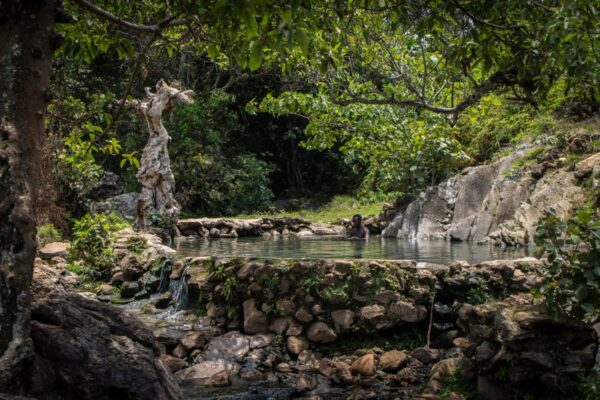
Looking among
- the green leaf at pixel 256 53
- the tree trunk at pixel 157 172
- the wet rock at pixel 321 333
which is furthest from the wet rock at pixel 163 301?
the green leaf at pixel 256 53

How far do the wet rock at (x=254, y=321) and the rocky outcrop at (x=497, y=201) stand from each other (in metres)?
4.72

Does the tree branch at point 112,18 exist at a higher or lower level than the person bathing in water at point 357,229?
higher

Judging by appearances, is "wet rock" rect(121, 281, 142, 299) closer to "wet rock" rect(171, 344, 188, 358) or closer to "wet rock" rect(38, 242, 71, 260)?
"wet rock" rect(38, 242, 71, 260)

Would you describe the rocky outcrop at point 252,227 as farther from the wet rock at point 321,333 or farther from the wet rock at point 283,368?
the wet rock at point 283,368

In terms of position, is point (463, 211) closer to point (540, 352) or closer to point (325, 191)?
point (540, 352)

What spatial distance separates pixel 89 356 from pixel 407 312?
425 centimetres

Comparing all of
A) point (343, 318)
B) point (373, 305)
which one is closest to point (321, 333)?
point (343, 318)

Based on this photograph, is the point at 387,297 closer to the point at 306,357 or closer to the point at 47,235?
the point at 306,357

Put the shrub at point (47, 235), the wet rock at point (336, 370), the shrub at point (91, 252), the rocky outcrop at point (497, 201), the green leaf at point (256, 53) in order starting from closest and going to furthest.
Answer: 1. the green leaf at point (256, 53)
2. the wet rock at point (336, 370)
3. the shrub at point (91, 252)
4. the rocky outcrop at point (497, 201)
5. the shrub at point (47, 235)

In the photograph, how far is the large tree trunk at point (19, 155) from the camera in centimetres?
307

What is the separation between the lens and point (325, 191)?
26.0 m

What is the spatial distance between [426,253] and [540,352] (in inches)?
220

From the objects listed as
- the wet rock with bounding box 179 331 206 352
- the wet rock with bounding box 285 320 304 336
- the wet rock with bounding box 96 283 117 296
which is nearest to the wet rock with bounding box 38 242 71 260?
the wet rock with bounding box 96 283 117 296

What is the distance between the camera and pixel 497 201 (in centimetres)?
1209
